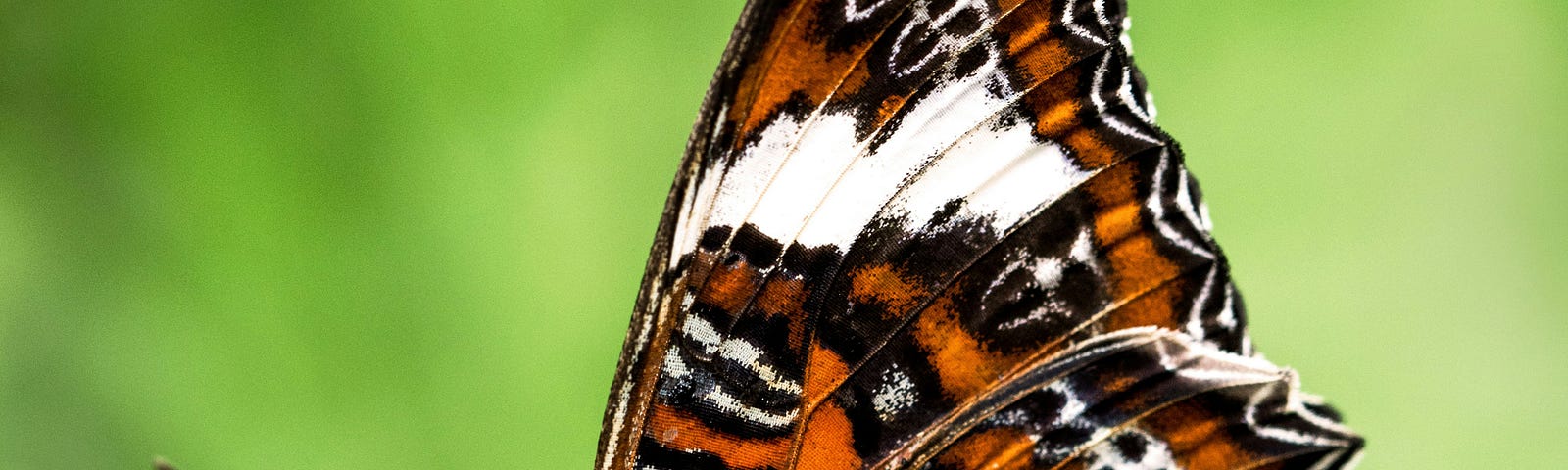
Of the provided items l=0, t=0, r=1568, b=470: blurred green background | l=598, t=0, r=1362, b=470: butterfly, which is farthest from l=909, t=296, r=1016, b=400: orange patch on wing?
l=0, t=0, r=1568, b=470: blurred green background

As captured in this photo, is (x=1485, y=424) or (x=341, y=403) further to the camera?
(x=1485, y=424)

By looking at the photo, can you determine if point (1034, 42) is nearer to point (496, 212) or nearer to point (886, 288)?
point (886, 288)

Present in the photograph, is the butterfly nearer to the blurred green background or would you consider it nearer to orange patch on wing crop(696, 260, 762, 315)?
orange patch on wing crop(696, 260, 762, 315)

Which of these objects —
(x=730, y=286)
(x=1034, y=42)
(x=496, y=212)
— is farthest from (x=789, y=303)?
(x=496, y=212)

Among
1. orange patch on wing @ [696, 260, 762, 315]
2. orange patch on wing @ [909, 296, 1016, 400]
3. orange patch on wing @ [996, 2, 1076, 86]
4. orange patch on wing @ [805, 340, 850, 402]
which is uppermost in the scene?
orange patch on wing @ [996, 2, 1076, 86]

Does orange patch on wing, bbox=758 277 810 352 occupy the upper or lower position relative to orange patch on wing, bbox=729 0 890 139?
lower

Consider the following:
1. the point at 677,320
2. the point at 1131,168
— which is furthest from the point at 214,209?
the point at 1131,168

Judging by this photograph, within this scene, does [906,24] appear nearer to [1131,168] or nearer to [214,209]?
[1131,168]

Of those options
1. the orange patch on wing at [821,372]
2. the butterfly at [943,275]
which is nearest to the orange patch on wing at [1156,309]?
the butterfly at [943,275]
